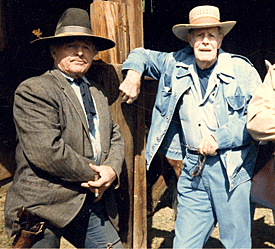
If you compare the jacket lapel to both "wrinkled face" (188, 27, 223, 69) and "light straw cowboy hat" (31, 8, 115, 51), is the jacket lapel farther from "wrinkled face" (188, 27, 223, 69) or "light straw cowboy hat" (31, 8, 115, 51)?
"wrinkled face" (188, 27, 223, 69)

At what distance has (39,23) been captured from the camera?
475 centimetres

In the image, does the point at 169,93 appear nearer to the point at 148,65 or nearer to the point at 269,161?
the point at 148,65

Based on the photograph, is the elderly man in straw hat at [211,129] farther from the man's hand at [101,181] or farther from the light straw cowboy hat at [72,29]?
the man's hand at [101,181]

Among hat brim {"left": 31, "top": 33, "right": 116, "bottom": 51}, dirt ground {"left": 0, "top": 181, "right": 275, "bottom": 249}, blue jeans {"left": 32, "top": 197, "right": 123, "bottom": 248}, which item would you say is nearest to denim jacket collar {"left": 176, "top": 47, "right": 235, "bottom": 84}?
hat brim {"left": 31, "top": 33, "right": 116, "bottom": 51}

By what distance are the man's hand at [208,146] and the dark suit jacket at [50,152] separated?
2.79 feet

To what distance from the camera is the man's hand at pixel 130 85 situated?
2.77 metres

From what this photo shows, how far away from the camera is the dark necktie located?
2.49 meters

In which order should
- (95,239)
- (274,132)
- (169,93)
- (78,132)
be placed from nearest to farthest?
(274,132)
(78,132)
(95,239)
(169,93)

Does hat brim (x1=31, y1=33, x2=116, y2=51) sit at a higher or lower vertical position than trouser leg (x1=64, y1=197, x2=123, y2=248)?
higher

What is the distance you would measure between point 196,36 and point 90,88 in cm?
93

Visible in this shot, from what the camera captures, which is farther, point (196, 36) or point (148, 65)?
point (148, 65)

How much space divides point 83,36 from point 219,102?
3.82ft

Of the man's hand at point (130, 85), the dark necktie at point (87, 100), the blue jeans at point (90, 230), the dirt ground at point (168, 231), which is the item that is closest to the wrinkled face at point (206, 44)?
the man's hand at point (130, 85)

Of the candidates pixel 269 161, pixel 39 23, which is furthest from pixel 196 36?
pixel 39 23
